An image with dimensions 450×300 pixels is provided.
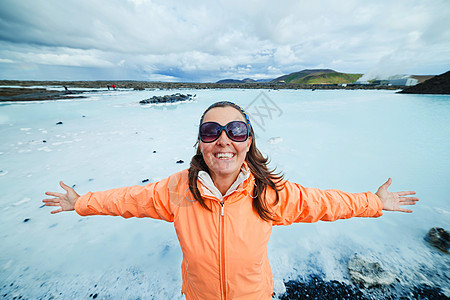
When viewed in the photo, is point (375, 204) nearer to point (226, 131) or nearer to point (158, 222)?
point (226, 131)

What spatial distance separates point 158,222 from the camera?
3.09m

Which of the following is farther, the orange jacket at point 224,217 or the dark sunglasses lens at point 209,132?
the dark sunglasses lens at point 209,132

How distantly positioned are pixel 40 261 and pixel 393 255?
Answer: 5.07m

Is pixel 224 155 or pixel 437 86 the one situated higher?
pixel 437 86

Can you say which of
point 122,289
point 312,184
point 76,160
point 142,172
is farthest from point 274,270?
point 76,160

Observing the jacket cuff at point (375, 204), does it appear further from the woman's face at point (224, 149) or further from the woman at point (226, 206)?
the woman's face at point (224, 149)

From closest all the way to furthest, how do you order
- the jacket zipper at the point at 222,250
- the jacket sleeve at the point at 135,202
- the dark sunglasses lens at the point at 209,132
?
the jacket zipper at the point at 222,250, the dark sunglasses lens at the point at 209,132, the jacket sleeve at the point at 135,202

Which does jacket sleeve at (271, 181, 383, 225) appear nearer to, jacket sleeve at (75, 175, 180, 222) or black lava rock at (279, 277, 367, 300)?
jacket sleeve at (75, 175, 180, 222)

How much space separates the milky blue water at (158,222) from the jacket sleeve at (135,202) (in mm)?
1256

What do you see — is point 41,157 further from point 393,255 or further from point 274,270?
point 393,255

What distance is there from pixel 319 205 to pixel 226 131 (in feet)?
3.50

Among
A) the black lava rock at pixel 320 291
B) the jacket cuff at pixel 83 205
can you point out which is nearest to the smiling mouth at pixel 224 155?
the jacket cuff at pixel 83 205

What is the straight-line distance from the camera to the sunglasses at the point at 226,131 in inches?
56.9

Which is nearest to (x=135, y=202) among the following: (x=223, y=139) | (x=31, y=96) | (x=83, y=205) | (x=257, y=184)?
(x=83, y=205)
